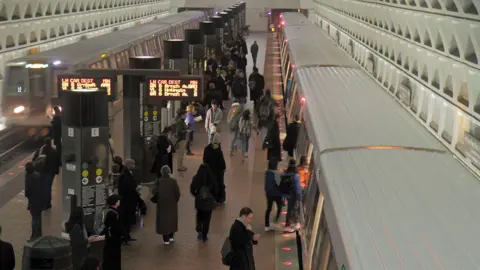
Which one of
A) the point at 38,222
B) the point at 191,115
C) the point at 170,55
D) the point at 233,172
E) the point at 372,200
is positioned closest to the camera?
the point at 372,200

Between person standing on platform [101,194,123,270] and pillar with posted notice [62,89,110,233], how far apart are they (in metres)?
1.85

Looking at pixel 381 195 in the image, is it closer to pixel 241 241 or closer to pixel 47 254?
pixel 241 241

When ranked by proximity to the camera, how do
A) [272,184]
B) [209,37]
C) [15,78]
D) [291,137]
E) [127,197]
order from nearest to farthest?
[127,197]
[272,184]
[291,137]
[15,78]
[209,37]

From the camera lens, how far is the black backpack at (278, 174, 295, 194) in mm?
13977

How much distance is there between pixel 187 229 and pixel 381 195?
25.6ft

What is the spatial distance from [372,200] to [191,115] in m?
14.8

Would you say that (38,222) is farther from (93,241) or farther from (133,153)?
(133,153)

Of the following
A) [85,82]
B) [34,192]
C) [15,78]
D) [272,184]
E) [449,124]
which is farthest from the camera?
[15,78]

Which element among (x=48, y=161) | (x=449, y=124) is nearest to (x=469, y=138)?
(x=449, y=124)

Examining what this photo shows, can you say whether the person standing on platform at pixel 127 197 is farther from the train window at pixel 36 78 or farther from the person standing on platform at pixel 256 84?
the person standing on platform at pixel 256 84

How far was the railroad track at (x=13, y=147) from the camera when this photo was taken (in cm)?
2070

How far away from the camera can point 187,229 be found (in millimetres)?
14945

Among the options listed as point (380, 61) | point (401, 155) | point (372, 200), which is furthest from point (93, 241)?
point (380, 61)

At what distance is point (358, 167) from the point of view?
347 inches
